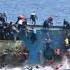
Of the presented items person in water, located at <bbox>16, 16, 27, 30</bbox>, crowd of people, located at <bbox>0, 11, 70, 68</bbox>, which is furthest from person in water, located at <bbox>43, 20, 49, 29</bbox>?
person in water, located at <bbox>16, 16, 27, 30</bbox>

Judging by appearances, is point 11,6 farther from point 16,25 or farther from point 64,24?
point 64,24

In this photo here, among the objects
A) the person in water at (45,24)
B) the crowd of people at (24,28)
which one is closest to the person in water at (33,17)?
the crowd of people at (24,28)

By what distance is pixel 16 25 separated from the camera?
23.8 ft

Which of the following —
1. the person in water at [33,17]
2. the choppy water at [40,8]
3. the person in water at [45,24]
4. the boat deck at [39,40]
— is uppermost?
the choppy water at [40,8]

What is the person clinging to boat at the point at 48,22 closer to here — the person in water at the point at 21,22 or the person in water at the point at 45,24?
the person in water at the point at 45,24

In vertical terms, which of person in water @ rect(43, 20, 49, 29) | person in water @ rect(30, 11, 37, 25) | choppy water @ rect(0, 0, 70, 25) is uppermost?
choppy water @ rect(0, 0, 70, 25)

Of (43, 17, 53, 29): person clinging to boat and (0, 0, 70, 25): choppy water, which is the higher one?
(0, 0, 70, 25): choppy water

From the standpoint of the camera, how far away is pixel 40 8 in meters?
7.30

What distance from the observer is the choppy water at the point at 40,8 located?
7.27 m

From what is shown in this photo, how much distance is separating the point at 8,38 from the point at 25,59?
0.34 m

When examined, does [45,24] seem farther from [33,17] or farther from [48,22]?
[33,17]

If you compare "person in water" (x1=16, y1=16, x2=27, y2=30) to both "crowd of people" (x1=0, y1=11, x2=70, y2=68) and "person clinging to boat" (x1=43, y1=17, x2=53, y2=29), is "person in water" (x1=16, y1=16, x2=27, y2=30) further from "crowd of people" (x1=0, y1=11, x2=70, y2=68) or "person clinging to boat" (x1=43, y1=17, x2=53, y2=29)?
"person clinging to boat" (x1=43, y1=17, x2=53, y2=29)

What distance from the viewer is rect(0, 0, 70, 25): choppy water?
7270 millimetres

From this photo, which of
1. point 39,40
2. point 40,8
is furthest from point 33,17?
point 39,40
